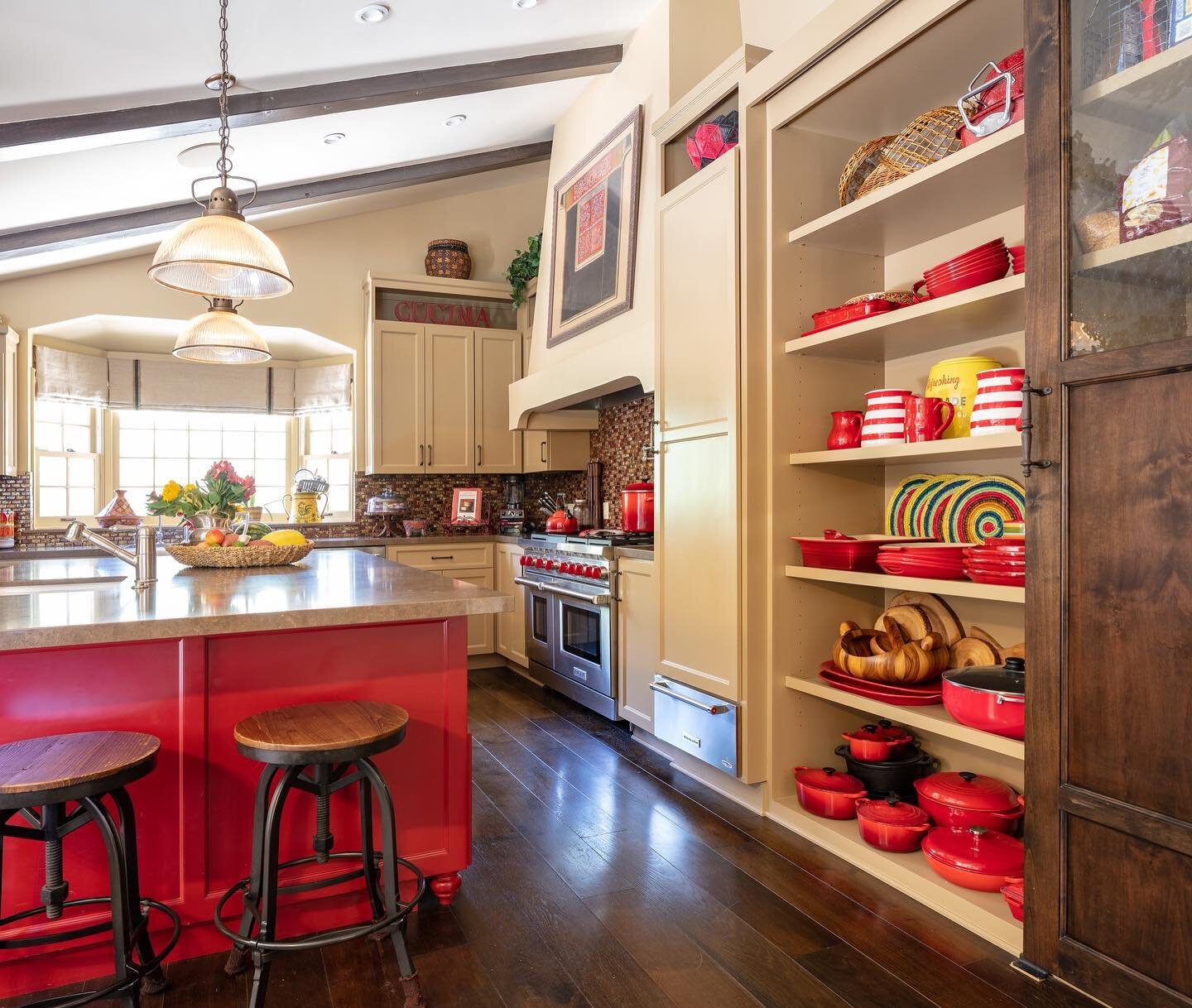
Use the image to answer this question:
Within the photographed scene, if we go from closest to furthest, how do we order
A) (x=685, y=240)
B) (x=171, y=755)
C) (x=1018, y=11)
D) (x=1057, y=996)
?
(x=1057, y=996), (x=171, y=755), (x=1018, y=11), (x=685, y=240)

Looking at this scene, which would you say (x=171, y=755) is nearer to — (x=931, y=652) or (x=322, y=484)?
(x=931, y=652)

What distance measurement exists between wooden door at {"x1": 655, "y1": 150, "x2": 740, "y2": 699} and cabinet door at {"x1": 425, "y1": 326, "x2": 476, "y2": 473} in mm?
2666

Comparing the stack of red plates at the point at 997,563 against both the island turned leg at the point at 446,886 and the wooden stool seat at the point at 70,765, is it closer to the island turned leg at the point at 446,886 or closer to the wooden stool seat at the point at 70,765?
the island turned leg at the point at 446,886

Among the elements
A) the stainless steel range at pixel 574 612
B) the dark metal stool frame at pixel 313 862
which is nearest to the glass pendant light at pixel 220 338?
the stainless steel range at pixel 574 612

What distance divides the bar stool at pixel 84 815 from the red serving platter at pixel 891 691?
1928 millimetres

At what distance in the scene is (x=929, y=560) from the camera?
7.67 ft

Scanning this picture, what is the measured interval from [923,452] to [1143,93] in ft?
3.20

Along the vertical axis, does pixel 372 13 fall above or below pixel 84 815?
above

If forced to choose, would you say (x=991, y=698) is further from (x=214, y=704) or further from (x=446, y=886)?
(x=214, y=704)

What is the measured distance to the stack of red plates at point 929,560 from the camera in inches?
90.9

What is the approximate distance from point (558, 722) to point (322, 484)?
7.59 ft

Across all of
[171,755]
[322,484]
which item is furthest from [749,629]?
[322,484]

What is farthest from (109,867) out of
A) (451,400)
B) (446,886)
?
(451,400)

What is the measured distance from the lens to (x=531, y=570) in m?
4.88
